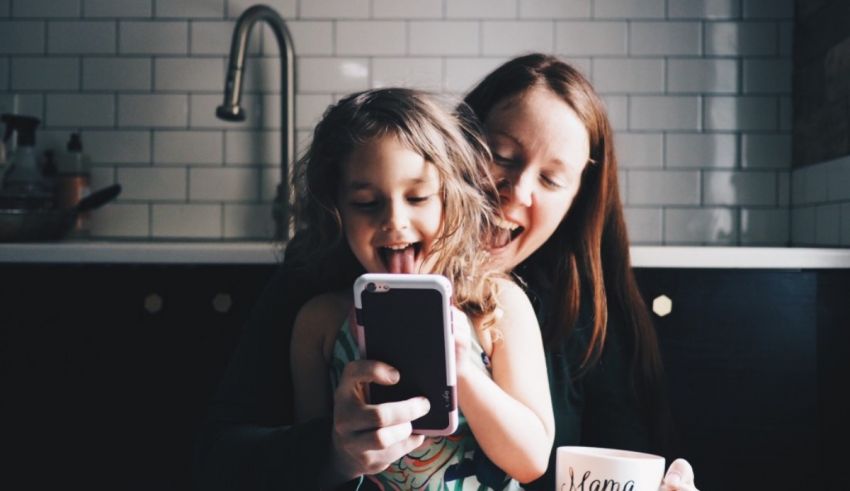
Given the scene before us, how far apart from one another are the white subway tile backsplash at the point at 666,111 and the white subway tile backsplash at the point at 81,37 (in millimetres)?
1376

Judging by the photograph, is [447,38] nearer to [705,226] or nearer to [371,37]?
[371,37]

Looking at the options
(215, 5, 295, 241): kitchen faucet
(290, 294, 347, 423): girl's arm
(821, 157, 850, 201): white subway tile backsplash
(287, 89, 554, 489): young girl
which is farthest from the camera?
(215, 5, 295, 241): kitchen faucet

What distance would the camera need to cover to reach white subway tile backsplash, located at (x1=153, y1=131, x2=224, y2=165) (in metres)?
1.99

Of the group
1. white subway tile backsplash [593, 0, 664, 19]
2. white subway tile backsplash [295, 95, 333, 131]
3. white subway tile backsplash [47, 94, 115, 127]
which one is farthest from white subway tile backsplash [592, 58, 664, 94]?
white subway tile backsplash [47, 94, 115, 127]

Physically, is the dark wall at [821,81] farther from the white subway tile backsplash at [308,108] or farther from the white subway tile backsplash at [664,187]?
the white subway tile backsplash at [308,108]

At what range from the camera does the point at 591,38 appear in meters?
1.94

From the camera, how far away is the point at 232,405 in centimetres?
99

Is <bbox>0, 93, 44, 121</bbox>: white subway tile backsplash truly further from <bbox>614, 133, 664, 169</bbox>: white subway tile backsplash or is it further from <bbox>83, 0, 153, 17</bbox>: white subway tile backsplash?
<bbox>614, 133, 664, 169</bbox>: white subway tile backsplash

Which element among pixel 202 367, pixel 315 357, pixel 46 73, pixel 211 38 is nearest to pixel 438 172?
pixel 315 357

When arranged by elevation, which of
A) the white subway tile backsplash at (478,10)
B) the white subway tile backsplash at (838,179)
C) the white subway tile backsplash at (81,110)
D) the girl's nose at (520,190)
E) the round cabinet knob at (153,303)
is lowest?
the round cabinet knob at (153,303)

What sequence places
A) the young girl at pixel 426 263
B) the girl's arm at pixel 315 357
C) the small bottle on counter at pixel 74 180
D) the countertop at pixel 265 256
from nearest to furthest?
the young girl at pixel 426 263 < the girl's arm at pixel 315 357 < the countertop at pixel 265 256 < the small bottle on counter at pixel 74 180

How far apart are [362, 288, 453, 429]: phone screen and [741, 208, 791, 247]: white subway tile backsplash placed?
1.42 m

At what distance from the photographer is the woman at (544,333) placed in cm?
83

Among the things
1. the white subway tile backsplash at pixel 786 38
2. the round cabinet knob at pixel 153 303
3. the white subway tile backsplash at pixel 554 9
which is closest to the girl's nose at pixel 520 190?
the round cabinet knob at pixel 153 303
